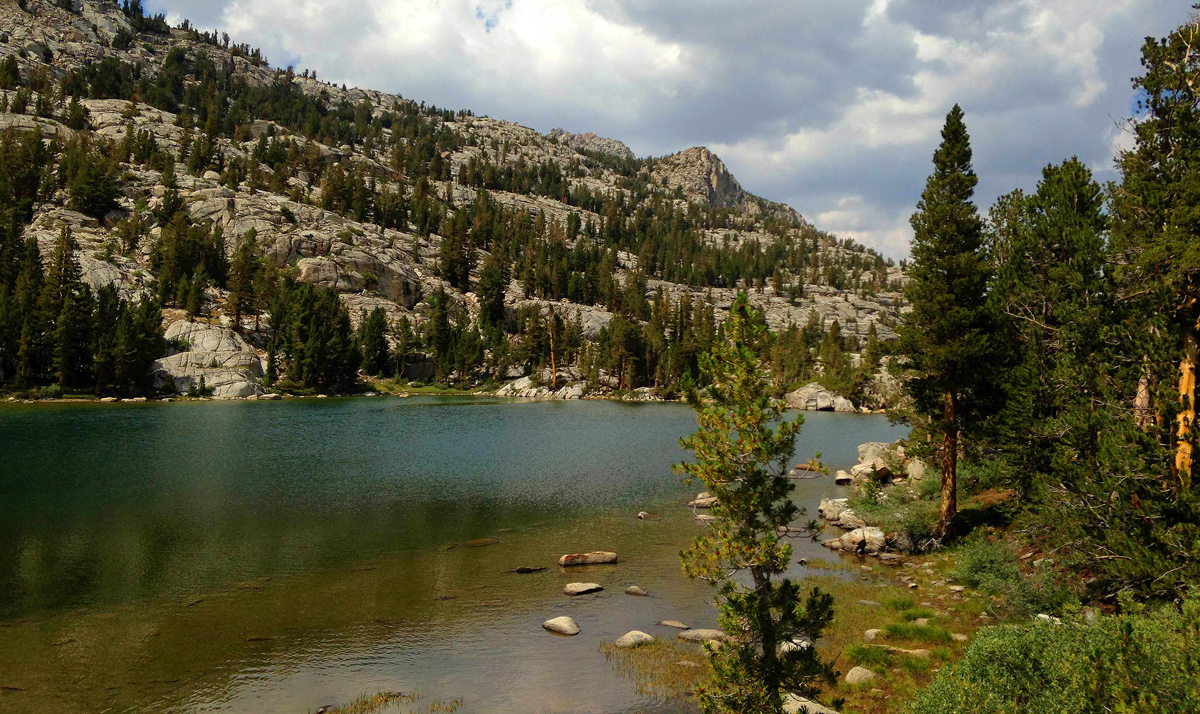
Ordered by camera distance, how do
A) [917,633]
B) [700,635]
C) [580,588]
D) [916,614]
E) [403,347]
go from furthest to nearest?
[403,347] → [580,588] → [916,614] → [700,635] → [917,633]

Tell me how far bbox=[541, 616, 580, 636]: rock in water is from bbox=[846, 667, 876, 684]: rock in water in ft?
27.4

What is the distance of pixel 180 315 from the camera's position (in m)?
122

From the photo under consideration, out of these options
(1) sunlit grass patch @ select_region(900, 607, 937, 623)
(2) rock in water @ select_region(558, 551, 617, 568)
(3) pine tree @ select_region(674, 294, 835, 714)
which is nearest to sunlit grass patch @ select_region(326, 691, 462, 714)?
(3) pine tree @ select_region(674, 294, 835, 714)

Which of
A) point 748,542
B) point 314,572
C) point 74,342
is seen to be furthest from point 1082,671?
point 74,342

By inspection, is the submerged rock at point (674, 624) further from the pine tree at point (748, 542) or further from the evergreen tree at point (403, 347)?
the evergreen tree at point (403, 347)

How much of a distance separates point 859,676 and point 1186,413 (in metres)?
10.7

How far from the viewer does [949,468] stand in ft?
88.3

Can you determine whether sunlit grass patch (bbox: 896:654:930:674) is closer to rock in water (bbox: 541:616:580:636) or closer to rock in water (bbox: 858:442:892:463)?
rock in water (bbox: 541:616:580:636)

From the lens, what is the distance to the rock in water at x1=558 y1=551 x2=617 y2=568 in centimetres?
2734

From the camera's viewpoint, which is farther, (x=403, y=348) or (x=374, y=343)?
(x=403, y=348)

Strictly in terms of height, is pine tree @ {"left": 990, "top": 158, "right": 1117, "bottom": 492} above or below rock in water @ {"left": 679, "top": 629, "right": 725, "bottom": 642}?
above

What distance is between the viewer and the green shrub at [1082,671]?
7328 mm

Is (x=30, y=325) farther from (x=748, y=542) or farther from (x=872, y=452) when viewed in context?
(x=748, y=542)

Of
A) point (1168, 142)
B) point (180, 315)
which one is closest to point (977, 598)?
point (1168, 142)
